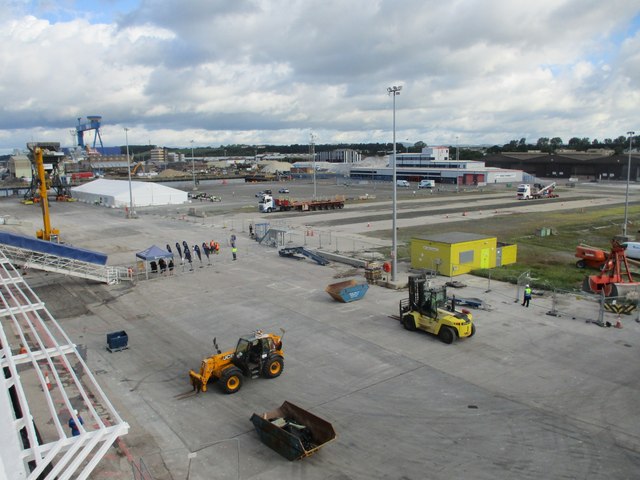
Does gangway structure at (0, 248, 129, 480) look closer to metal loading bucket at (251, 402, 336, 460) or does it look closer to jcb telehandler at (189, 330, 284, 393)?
jcb telehandler at (189, 330, 284, 393)

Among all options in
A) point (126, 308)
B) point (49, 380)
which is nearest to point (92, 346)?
point (49, 380)

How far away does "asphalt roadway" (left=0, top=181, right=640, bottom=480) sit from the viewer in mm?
12516

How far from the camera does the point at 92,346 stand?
20609 mm

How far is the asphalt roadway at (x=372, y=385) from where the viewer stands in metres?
12.5

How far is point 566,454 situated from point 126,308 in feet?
70.7

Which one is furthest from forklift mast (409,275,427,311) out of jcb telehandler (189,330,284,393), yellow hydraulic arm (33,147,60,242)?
yellow hydraulic arm (33,147,60,242)

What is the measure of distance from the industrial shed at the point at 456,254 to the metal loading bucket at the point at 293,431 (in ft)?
65.3

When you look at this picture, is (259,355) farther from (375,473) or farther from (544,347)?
(544,347)

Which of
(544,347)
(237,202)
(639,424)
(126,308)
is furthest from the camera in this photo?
(237,202)

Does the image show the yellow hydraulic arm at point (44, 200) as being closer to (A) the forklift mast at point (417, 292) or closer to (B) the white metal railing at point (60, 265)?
(B) the white metal railing at point (60, 265)

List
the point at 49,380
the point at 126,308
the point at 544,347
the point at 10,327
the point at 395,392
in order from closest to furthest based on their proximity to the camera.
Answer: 1. the point at 395,392
2. the point at 49,380
3. the point at 544,347
4. the point at 10,327
5. the point at 126,308

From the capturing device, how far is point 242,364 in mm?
16812

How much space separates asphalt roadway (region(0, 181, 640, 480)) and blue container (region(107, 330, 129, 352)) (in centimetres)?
41

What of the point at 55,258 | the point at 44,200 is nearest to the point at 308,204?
the point at 44,200
